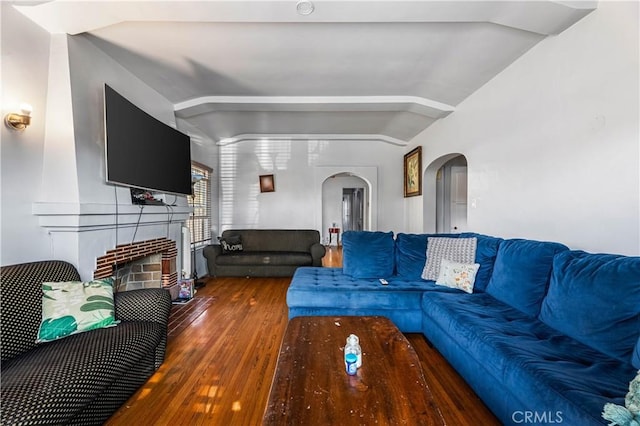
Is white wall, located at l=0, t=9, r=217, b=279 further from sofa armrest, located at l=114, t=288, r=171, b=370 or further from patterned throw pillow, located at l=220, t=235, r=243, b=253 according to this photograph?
patterned throw pillow, located at l=220, t=235, r=243, b=253

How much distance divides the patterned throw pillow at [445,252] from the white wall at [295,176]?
306cm

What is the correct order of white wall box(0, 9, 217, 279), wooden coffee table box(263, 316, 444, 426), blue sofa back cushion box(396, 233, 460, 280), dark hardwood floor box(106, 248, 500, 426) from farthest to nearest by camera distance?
blue sofa back cushion box(396, 233, 460, 280), white wall box(0, 9, 217, 279), dark hardwood floor box(106, 248, 500, 426), wooden coffee table box(263, 316, 444, 426)

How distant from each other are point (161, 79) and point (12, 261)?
7.30 feet

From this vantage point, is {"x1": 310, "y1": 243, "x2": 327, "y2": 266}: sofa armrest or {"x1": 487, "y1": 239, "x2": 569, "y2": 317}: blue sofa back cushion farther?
{"x1": 310, "y1": 243, "x2": 327, "y2": 266}: sofa armrest

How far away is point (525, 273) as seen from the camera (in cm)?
199

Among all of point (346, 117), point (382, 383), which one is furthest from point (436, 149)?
point (382, 383)

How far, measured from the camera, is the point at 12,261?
5.86ft

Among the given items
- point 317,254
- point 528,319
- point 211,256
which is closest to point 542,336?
point 528,319

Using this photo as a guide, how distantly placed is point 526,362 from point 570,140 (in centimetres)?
175

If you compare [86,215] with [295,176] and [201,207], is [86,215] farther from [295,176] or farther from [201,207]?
[295,176]

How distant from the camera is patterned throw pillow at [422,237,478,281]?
104 inches

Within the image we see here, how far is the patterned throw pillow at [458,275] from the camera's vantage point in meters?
2.47

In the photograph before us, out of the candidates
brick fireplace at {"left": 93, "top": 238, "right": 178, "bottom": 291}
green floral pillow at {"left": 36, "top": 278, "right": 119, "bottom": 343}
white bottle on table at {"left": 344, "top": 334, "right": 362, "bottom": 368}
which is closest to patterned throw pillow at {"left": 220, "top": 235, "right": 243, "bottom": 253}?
brick fireplace at {"left": 93, "top": 238, "right": 178, "bottom": 291}

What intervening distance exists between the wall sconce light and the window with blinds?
8.68 ft
